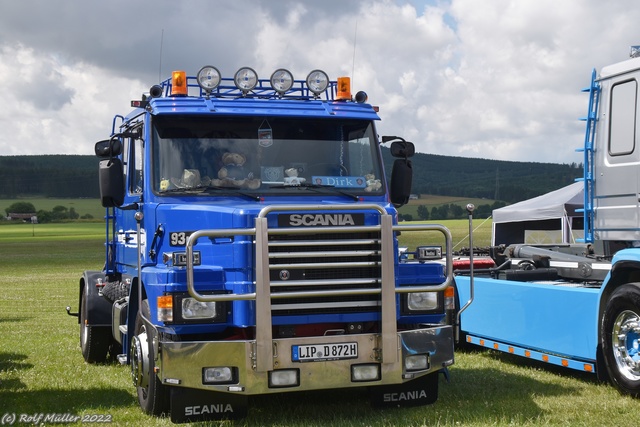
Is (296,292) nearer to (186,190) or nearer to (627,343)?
(186,190)

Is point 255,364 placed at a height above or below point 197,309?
below

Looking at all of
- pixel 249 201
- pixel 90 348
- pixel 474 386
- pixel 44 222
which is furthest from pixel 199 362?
pixel 44 222

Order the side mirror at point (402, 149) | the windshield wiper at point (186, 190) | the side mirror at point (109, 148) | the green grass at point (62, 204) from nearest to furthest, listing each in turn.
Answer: the windshield wiper at point (186, 190) → the side mirror at point (109, 148) → the side mirror at point (402, 149) → the green grass at point (62, 204)

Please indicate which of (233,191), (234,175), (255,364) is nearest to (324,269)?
(255,364)

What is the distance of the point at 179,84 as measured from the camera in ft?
28.8

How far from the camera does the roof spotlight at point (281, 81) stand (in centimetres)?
935

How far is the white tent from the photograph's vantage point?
A: 23.8 m

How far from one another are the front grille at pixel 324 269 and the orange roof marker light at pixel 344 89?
2324mm

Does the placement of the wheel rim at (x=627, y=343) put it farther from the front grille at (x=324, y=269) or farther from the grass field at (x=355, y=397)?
the front grille at (x=324, y=269)

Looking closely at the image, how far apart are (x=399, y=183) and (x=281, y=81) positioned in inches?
66.1

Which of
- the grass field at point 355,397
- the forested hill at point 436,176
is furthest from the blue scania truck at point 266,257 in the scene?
the forested hill at point 436,176

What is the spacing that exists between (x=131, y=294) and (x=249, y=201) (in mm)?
1515

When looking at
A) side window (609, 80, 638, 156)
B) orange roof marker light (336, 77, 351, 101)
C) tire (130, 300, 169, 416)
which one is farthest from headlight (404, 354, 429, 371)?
side window (609, 80, 638, 156)

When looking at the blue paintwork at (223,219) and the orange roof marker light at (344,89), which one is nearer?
the blue paintwork at (223,219)
